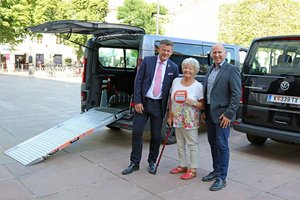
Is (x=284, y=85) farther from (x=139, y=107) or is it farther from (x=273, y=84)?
(x=139, y=107)

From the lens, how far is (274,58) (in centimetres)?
500

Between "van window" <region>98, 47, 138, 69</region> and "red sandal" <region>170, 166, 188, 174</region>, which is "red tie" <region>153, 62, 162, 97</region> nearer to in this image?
"red sandal" <region>170, 166, 188, 174</region>

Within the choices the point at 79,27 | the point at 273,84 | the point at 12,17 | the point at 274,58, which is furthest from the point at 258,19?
the point at 79,27

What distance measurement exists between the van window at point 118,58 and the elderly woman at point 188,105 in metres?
2.67

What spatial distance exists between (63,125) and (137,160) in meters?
1.81

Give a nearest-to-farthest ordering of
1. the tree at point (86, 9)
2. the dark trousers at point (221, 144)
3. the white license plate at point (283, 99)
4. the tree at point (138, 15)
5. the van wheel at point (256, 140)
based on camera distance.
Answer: the dark trousers at point (221, 144) < the white license plate at point (283, 99) < the van wheel at point (256, 140) < the tree at point (86, 9) < the tree at point (138, 15)

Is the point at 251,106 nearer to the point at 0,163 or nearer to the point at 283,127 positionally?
the point at 283,127

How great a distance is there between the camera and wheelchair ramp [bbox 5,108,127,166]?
15.2 ft

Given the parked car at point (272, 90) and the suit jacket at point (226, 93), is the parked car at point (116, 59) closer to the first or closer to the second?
the parked car at point (272, 90)

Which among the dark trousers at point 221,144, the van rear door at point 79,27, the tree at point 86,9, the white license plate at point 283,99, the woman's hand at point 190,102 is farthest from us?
the tree at point 86,9

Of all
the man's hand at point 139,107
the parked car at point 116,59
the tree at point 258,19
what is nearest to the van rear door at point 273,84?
the parked car at point 116,59

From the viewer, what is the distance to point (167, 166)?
456 centimetres

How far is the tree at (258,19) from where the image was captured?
2016cm

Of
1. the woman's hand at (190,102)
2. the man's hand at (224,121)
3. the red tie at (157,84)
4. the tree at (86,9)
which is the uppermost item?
the tree at (86,9)
